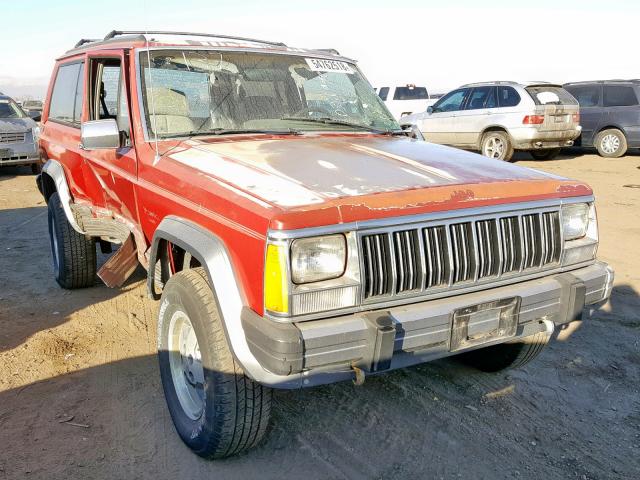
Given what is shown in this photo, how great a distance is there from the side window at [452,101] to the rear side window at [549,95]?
166 centimetres

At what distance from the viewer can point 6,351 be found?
4.22 m

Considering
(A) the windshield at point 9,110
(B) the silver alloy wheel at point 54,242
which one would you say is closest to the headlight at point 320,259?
(B) the silver alloy wheel at point 54,242

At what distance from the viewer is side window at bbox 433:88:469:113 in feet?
46.9

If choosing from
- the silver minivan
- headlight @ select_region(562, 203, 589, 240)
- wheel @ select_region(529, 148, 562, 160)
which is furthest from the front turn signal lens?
wheel @ select_region(529, 148, 562, 160)

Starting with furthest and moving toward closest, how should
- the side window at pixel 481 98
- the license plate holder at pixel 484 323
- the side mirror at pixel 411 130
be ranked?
the side window at pixel 481 98 < the side mirror at pixel 411 130 < the license plate holder at pixel 484 323

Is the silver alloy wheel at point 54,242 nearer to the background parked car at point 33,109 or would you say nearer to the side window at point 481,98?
the background parked car at point 33,109

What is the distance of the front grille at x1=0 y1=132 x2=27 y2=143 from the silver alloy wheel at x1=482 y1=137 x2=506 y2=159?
32.4 ft

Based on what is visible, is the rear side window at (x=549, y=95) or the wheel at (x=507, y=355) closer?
the wheel at (x=507, y=355)

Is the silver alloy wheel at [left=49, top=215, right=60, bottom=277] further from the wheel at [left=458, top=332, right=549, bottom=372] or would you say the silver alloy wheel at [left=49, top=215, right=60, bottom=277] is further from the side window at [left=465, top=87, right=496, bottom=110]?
the side window at [left=465, top=87, right=496, bottom=110]

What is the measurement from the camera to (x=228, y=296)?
8.40 ft

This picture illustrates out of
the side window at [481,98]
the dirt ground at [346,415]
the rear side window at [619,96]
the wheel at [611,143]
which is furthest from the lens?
the wheel at [611,143]

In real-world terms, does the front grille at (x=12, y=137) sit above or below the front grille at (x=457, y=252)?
below

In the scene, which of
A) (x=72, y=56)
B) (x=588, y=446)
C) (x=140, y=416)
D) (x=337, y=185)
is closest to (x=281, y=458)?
(x=140, y=416)

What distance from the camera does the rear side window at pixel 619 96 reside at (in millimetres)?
13859
